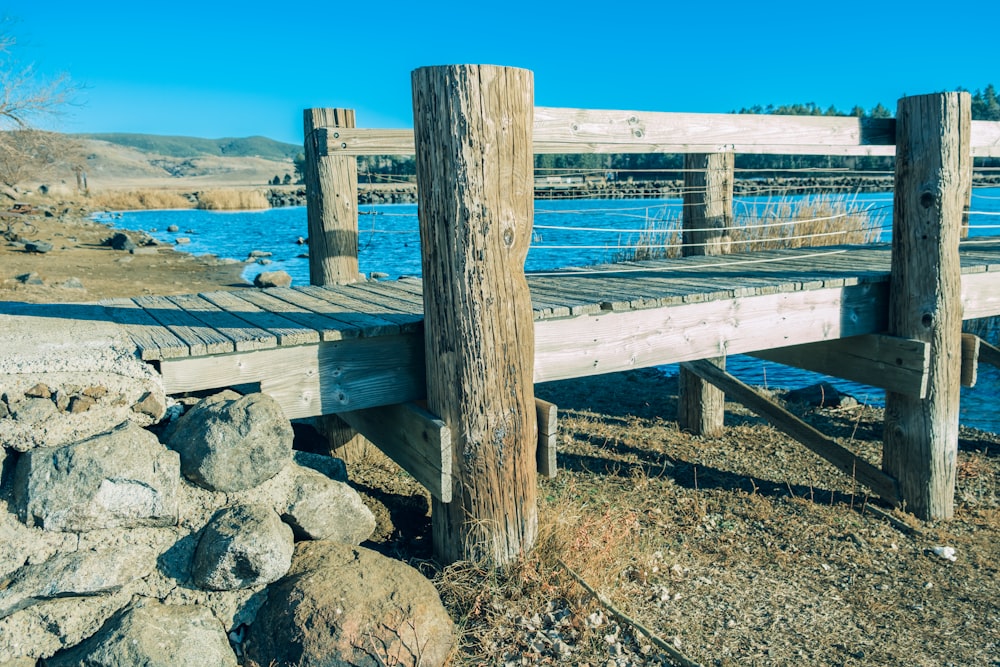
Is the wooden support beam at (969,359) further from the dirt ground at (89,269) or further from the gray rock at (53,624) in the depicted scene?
the dirt ground at (89,269)

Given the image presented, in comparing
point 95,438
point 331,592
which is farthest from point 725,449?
point 95,438

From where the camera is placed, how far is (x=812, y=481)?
6.51 m

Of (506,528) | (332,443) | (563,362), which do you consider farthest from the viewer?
(332,443)

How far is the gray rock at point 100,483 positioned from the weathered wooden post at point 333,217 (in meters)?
2.54

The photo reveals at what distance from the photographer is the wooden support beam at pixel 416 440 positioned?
3867mm

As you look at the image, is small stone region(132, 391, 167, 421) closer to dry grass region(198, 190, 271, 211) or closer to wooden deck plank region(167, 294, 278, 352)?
wooden deck plank region(167, 294, 278, 352)

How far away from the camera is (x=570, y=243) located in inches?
1076

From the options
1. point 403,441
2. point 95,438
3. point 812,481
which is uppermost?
point 95,438

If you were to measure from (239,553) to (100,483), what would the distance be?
2.07 feet

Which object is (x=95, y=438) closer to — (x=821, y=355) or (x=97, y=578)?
(x=97, y=578)

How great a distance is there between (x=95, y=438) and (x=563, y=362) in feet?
8.00

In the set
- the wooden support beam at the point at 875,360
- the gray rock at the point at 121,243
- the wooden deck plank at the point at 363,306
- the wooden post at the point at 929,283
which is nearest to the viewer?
the wooden deck plank at the point at 363,306

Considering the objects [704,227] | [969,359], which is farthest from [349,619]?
[969,359]

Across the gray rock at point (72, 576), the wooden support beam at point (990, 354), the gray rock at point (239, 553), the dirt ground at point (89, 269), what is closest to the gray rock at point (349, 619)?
the gray rock at point (239, 553)
